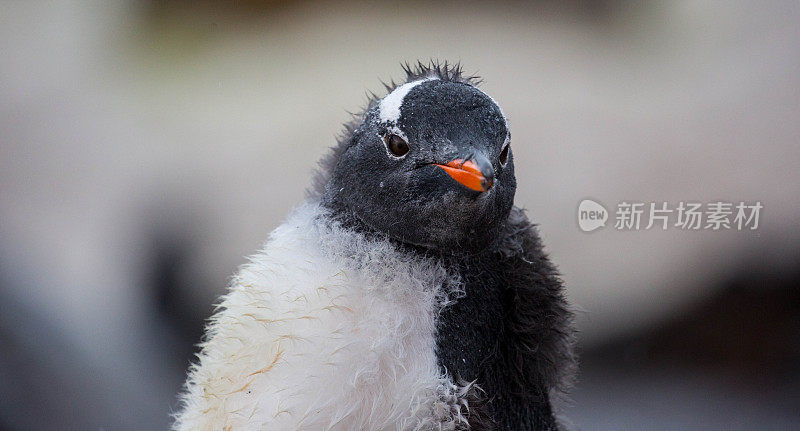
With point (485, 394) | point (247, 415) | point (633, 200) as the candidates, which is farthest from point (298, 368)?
point (633, 200)

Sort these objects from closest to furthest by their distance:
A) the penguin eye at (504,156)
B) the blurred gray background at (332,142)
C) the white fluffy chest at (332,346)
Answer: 1. the white fluffy chest at (332,346)
2. the penguin eye at (504,156)
3. the blurred gray background at (332,142)

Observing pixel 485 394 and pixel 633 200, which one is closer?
pixel 485 394

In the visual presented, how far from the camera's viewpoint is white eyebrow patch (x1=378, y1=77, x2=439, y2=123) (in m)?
0.75

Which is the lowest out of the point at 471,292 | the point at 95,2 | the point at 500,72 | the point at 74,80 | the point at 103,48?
the point at 471,292

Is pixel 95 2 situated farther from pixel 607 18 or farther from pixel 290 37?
pixel 607 18

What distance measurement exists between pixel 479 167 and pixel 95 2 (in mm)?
1666

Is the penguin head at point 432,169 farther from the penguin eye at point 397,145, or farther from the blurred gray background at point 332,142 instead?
the blurred gray background at point 332,142

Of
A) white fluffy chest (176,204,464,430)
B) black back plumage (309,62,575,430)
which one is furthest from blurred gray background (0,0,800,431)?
white fluffy chest (176,204,464,430)

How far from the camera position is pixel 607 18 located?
186cm

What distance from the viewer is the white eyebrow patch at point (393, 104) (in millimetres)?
747

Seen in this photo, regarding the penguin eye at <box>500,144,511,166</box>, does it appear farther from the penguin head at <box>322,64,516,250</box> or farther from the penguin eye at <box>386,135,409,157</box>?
the penguin eye at <box>386,135,409,157</box>

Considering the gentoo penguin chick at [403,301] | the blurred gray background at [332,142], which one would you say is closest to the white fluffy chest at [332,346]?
the gentoo penguin chick at [403,301]

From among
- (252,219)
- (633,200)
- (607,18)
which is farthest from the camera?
(252,219)

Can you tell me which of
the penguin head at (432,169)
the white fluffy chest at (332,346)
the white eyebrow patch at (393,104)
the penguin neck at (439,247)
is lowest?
the white fluffy chest at (332,346)
